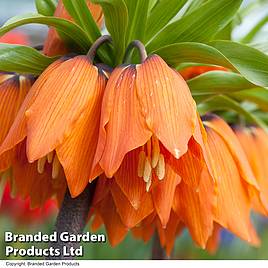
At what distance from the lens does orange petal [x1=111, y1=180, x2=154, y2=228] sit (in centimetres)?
77

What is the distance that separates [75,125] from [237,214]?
280mm

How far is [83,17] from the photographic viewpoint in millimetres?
788

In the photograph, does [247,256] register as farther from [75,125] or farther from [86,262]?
[75,125]

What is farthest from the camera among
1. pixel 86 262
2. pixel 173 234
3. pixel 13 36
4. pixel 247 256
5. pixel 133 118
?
pixel 247 256

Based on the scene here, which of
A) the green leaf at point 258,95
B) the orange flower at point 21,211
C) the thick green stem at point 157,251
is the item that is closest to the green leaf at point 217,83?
the green leaf at point 258,95

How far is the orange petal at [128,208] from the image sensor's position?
2.53 feet

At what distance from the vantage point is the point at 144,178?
0.74 meters

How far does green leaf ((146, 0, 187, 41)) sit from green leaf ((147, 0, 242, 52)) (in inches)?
0.7

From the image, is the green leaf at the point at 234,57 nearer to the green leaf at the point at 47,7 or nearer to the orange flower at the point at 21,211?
the green leaf at the point at 47,7

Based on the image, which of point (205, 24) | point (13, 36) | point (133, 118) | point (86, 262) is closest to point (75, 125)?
point (133, 118)

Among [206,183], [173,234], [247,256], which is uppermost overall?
[206,183]

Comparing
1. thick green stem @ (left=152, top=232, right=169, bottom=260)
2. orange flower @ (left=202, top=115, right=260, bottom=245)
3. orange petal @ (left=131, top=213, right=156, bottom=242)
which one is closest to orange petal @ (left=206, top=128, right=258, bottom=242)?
orange flower @ (left=202, top=115, right=260, bottom=245)

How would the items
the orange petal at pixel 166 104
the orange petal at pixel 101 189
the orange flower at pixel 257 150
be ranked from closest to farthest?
the orange petal at pixel 166 104 → the orange petal at pixel 101 189 → the orange flower at pixel 257 150

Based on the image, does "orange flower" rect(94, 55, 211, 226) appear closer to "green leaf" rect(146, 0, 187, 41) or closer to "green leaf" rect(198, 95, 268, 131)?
"green leaf" rect(146, 0, 187, 41)
